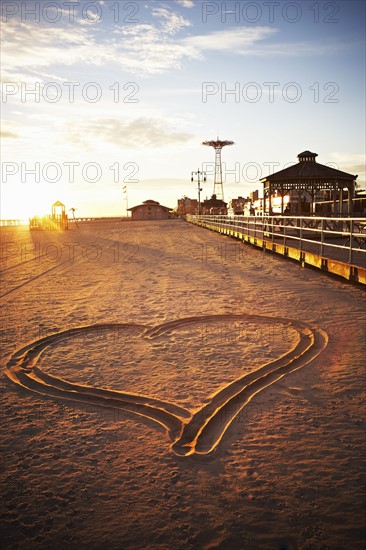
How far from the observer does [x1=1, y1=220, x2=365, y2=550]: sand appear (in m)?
2.15

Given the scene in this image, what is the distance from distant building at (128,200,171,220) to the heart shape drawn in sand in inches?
3788

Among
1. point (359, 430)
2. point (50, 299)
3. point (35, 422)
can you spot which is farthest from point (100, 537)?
point (50, 299)

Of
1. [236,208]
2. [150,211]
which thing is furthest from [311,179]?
[236,208]

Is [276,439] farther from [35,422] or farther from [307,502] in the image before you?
[35,422]

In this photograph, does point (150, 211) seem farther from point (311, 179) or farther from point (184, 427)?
point (184, 427)

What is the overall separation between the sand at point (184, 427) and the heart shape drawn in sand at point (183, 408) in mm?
16

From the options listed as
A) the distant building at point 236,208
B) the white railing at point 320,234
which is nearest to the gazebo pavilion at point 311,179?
the white railing at point 320,234

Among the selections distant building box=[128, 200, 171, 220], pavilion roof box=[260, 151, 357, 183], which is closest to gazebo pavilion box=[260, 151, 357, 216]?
pavilion roof box=[260, 151, 357, 183]

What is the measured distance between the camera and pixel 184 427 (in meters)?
3.05

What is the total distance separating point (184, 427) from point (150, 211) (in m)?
99.1

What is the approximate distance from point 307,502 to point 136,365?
7.71 feet

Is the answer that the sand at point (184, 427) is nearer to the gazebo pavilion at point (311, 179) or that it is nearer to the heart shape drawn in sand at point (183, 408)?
the heart shape drawn in sand at point (183, 408)

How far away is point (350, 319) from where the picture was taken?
5953 mm

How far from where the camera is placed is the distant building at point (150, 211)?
100062mm
